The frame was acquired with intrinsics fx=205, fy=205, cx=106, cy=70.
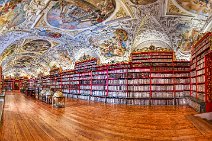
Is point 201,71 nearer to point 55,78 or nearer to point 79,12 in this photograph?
point 79,12

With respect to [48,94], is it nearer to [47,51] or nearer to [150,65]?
[150,65]

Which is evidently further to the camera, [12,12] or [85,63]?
[85,63]

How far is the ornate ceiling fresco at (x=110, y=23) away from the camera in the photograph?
1131 cm

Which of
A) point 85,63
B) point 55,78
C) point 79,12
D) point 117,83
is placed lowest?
point 117,83

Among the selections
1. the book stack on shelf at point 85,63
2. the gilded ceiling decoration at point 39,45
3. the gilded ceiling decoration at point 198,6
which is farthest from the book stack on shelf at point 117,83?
the gilded ceiling decoration at point 39,45

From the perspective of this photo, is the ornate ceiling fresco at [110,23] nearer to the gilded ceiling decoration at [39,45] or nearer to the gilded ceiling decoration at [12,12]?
the gilded ceiling decoration at [12,12]

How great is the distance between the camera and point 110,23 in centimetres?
1414

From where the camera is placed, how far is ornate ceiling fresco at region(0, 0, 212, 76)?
1131 cm

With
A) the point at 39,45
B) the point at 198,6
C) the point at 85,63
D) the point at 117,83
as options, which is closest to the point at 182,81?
the point at 117,83

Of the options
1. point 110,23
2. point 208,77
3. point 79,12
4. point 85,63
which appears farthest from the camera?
point 85,63

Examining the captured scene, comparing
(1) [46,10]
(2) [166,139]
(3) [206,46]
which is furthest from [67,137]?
(1) [46,10]

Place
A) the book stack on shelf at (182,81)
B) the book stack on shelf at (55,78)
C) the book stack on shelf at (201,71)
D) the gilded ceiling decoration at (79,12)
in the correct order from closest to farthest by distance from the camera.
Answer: the book stack on shelf at (201,71), the gilded ceiling decoration at (79,12), the book stack on shelf at (182,81), the book stack on shelf at (55,78)

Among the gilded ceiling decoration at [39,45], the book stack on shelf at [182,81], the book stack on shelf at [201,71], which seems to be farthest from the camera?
the gilded ceiling decoration at [39,45]

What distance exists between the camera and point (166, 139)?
4945 millimetres
